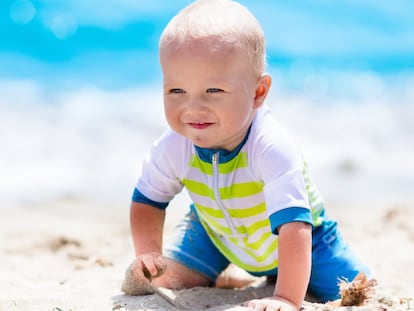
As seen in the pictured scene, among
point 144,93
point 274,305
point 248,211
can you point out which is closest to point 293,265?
point 274,305

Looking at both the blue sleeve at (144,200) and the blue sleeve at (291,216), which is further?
the blue sleeve at (144,200)

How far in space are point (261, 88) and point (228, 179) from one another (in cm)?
35

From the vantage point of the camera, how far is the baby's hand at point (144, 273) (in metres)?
2.47

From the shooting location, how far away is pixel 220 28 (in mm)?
2230

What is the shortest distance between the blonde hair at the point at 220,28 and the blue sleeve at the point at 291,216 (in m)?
0.47

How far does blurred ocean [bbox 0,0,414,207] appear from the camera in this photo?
6.41m

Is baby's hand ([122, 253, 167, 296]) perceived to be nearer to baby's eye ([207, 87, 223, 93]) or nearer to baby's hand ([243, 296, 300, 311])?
baby's hand ([243, 296, 300, 311])

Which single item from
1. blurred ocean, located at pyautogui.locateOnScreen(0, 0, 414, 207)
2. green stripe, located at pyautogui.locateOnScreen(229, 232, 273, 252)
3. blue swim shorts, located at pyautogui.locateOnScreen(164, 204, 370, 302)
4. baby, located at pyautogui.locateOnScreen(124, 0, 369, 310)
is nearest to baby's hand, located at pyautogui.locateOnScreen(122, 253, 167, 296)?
baby, located at pyautogui.locateOnScreen(124, 0, 369, 310)

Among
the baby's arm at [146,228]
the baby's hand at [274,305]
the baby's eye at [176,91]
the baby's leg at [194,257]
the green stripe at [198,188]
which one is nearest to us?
the baby's hand at [274,305]

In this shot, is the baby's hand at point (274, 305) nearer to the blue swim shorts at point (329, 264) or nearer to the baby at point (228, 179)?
the baby at point (228, 179)

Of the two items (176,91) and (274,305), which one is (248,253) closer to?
(274,305)

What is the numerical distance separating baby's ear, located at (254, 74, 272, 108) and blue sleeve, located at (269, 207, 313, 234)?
0.40m

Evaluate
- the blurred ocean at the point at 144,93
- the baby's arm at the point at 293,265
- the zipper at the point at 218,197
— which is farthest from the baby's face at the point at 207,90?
the blurred ocean at the point at 144,93

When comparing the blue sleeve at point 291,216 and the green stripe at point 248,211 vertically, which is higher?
the green stripe at point 248,211
